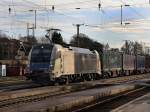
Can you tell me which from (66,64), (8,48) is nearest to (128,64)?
(66,64)

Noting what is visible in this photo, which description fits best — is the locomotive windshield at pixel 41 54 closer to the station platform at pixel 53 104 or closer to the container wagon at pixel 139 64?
the station platform at pixel 53 104

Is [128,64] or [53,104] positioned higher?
[128,64]

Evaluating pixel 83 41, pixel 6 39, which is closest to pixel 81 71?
pixel 6 39

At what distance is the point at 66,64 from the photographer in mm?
38875

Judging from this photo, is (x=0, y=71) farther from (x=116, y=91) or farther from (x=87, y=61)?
(x=116, y=91)

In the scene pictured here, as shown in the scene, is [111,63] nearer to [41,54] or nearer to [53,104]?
[41,54]

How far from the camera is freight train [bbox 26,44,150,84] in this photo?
1401 inches

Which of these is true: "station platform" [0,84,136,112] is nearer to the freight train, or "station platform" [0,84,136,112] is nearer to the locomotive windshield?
the freight train

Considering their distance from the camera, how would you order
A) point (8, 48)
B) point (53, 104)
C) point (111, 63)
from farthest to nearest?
point (8, 48) → point (111, 63) → point (53, 104)

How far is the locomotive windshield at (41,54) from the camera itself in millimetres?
35906

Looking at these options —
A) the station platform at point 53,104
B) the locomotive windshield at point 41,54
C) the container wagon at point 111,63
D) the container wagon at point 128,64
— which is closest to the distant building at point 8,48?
the container wagon at point 128,64

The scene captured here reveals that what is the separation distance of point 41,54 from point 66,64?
138 inches

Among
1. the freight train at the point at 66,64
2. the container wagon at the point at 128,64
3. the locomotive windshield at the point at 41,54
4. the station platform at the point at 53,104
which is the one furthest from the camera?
the container wagon at the point at 128,64

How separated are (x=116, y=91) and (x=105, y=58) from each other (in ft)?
81.1
